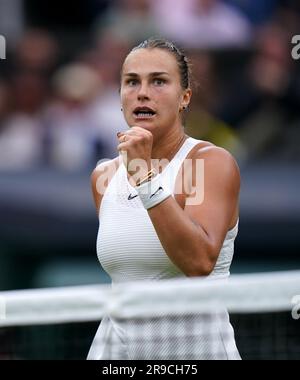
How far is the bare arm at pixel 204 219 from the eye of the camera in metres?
3.48

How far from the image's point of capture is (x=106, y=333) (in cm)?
400

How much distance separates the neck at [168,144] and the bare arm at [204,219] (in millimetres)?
123

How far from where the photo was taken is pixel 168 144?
3.94 meters

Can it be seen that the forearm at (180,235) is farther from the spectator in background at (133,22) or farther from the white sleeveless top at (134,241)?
the spectator in background at (133,22)

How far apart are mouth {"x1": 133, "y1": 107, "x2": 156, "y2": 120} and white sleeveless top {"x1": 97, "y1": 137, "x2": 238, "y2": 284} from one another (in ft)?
0.64

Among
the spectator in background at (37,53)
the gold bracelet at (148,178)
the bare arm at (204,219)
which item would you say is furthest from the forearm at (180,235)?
the spectator in background at (37,53)

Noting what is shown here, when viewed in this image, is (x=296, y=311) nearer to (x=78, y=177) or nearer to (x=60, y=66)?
(x=78, y=177)

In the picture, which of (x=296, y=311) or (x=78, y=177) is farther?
(x=78, y=177)

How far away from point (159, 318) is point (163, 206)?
0.75 meters

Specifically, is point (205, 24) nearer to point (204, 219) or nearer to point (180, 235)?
point (204, 219)

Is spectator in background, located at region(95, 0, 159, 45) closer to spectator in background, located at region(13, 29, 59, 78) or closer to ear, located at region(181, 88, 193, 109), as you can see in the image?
spectator in background, located at region(13, 29, 59, 78)

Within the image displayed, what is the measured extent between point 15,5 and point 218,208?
6.25 meters

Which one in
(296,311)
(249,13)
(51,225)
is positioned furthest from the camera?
(249,13)

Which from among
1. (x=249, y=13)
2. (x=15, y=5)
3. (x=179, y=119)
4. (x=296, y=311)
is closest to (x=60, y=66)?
(x=15, y=5)
